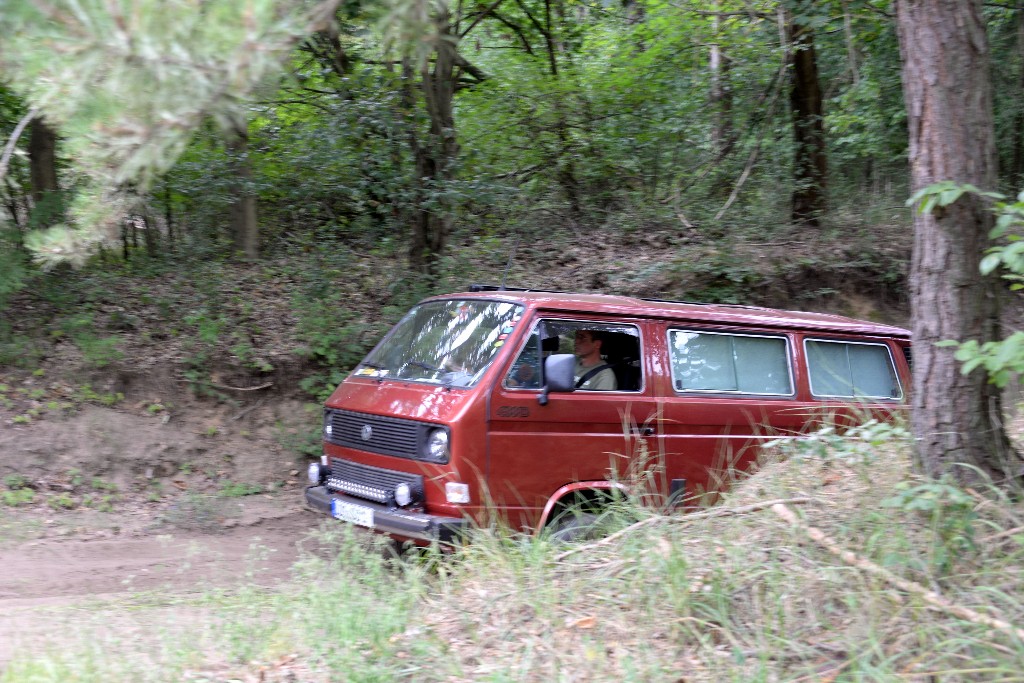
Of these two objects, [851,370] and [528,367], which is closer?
[528,367]

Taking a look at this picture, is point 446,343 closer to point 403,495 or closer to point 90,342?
point 403,495

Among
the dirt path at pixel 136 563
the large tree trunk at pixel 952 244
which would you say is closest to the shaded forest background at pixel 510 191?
the dirt path at pixel 136 563

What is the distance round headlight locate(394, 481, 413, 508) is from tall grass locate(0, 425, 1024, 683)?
756 millimetres

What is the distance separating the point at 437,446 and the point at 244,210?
24.2 ft

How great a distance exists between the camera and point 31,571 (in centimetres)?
601

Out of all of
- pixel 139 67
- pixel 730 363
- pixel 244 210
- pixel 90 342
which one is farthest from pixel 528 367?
pixel 244 210

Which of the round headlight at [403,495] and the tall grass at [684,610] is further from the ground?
the round headlight at [403,495]

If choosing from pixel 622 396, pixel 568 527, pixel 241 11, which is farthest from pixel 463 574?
pixel 241 11

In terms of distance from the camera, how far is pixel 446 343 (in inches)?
240

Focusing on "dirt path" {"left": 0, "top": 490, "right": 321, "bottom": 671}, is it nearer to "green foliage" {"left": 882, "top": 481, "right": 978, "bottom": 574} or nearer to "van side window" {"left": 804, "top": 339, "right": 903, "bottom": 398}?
"green foliage" {"left": 882, "top": 481, "right": 978, "bottom": 574}

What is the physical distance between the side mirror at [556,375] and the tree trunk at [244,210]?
6.81 metres

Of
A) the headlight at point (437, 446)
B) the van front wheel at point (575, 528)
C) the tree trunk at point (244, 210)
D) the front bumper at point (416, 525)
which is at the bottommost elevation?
the van front wheel at point (575, 528)

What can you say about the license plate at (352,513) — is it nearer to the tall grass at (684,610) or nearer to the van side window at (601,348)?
the tall grass at (684,610)

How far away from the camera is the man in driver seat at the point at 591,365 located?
238 inches
